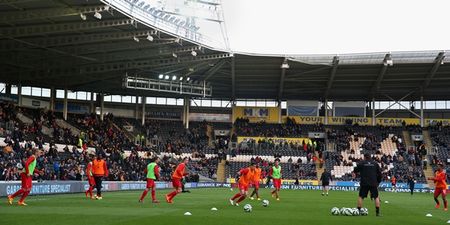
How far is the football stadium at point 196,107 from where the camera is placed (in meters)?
41.9

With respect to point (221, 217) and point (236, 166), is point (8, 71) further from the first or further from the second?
point (221, 217)

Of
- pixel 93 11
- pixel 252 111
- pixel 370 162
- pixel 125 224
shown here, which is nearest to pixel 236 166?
pixel 252 111

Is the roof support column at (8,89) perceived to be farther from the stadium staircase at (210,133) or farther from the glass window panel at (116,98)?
the stadium staircase at (210,133)

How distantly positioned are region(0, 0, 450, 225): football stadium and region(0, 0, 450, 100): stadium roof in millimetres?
135

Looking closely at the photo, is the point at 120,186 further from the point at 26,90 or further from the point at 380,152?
the point at 380,152

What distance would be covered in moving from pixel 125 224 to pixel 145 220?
1172 millimetres

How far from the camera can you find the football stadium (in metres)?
41.9

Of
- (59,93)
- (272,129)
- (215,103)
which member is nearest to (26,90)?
Answer: (59,93)

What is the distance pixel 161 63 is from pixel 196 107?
20.2m

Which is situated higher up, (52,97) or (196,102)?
(196,102)

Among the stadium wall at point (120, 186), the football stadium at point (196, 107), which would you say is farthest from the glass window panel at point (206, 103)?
the stadium wall at point (120, 186)

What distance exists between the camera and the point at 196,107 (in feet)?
244

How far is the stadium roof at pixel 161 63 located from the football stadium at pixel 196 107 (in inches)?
5.3

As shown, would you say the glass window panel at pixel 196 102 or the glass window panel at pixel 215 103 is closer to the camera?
the glass window panel at pixel 196 102
